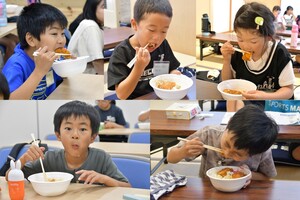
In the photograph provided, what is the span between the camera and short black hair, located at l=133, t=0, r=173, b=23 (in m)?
1.12

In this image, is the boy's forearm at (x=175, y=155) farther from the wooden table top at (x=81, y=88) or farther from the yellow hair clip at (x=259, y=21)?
the yellow hair clip at (x=259, y=21)

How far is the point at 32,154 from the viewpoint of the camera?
4.83 ft

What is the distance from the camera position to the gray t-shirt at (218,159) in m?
1.36

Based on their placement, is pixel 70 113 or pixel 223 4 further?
pixel 70 113

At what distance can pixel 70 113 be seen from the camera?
142cm

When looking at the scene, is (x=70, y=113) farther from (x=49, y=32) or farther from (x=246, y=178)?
(x=246, y=178)

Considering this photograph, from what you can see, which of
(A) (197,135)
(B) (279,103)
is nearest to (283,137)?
(B) (279,103)

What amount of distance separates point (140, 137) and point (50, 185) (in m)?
0.35

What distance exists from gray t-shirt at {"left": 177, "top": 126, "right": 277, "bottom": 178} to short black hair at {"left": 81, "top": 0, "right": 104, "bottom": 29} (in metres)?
0.51

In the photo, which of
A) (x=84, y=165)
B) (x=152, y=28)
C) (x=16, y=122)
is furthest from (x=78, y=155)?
(x=152, y=28)

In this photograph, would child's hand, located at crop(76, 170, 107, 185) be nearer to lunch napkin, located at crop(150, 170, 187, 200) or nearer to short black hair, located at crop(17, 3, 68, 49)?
lunch napkin, located at crop(150, 170, 187, 200)

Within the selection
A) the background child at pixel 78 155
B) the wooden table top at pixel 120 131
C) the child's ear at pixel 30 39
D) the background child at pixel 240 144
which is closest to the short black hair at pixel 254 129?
the background child at pixel 240 144

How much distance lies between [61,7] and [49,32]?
0.08m

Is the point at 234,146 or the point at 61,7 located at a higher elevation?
the point at 61,7
